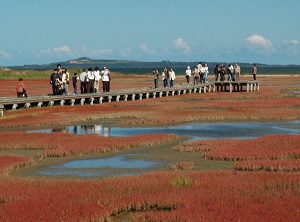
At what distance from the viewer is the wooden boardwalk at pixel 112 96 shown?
153 ft

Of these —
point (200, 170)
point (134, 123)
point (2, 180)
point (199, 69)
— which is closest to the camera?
point (2, 180)

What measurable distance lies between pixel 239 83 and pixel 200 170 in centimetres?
5441

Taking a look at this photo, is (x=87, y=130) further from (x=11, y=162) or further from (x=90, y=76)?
(x=90, y=76)

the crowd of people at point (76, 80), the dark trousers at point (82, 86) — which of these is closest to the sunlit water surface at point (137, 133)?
the crowd of people at point (76, 80)

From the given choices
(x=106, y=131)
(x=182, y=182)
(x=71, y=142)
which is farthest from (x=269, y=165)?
(x=106, y=131)

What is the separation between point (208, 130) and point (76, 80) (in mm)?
21217

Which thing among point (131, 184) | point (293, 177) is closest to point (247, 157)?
point (293, 177)

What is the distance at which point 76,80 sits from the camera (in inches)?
2106

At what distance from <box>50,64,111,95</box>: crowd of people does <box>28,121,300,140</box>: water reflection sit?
14133 millimetres

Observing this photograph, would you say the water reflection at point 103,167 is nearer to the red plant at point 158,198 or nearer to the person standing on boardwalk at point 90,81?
the red plant at point 158,198

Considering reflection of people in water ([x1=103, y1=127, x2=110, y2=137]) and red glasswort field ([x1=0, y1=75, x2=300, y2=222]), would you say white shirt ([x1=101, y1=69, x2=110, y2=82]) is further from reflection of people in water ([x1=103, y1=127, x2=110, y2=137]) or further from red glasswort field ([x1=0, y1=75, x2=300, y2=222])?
red glasswort field ([x1=0, y1=75, x2=300, y2=222])

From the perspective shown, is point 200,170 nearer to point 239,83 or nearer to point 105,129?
point 105,129

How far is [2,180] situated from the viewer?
62.4ft

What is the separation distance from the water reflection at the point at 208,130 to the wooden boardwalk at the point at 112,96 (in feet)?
30.8
